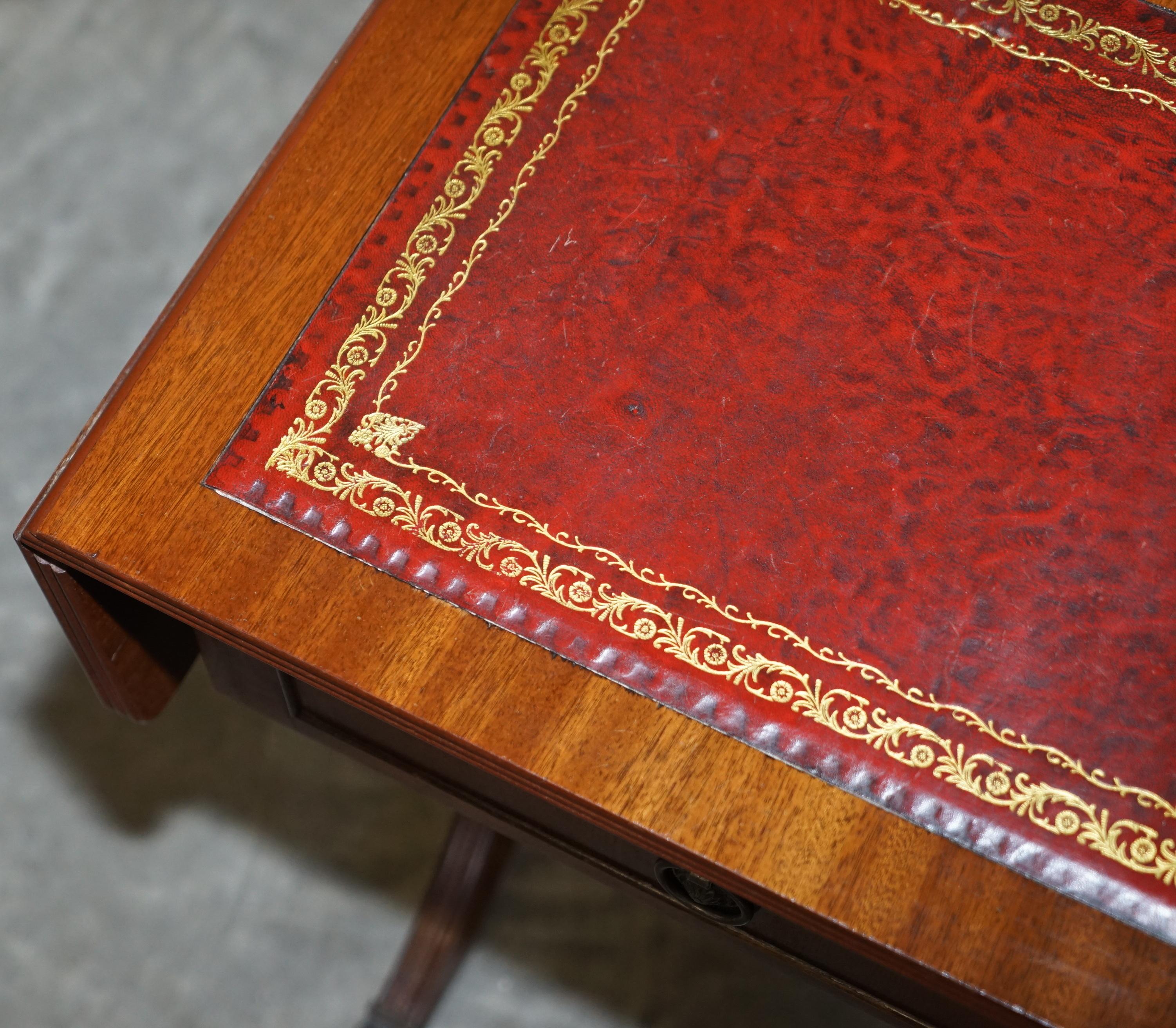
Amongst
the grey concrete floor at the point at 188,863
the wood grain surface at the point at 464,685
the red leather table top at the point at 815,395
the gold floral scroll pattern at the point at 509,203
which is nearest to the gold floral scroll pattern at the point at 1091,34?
the red leather table top at the point at 815,395

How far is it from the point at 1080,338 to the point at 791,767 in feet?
1.14

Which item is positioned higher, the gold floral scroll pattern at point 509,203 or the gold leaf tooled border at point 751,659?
the gold floral scroll pattern at point 509,203

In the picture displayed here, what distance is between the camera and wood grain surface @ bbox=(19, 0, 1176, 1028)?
0.74 m

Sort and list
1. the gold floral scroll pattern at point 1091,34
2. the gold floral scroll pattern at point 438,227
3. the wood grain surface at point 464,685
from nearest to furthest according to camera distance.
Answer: the wood grain surface at point 464,685 < the gold floral scroll pattern at point 438,227 < the gold floral scroll pattern at point 1091,34

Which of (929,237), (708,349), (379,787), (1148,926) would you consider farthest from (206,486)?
(379,787)

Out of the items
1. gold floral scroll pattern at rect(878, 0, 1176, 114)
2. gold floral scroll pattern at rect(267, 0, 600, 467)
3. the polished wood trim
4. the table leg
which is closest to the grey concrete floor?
the table leg

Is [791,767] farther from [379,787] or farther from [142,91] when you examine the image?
[142,91]

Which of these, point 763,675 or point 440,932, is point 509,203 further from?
point 440,932

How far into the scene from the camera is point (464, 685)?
0.79 m

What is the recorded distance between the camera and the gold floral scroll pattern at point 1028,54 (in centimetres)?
95

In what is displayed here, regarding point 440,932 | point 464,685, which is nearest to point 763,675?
point 464,685

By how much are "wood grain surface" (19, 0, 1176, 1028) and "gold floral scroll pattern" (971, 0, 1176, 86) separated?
0.48m

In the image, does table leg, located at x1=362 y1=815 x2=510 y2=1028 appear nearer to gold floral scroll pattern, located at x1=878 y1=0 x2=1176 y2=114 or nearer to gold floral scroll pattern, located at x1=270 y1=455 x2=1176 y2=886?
gold floral scroll pattern, located at x1=270 y1=455 x2=1176 y2=886

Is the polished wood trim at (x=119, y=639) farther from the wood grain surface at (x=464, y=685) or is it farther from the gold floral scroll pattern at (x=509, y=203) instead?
the gold floral scroll pattern at (x=509, y=203)
